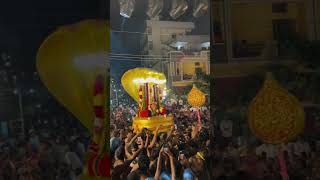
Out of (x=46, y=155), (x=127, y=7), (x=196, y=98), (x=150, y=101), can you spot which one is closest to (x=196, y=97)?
(x=196, y=98)

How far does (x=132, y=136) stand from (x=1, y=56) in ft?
2.77

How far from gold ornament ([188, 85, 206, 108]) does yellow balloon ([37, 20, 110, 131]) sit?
50 centimetres

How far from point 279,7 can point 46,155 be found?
1576 millimetres

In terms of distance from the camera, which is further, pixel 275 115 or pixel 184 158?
pixel 275 115

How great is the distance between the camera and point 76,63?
256 centimetres

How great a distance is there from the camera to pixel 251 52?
258 cm

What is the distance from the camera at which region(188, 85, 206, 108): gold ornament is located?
2471 millimetres

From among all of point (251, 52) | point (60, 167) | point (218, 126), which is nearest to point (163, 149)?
point (218, 126)

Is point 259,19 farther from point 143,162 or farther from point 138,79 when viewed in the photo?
point 143,162

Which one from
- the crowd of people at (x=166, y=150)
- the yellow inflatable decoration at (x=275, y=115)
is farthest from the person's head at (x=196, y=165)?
the yellow inflatable decoration at (x=275, y=115)

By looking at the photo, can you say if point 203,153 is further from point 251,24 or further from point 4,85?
point 4,85

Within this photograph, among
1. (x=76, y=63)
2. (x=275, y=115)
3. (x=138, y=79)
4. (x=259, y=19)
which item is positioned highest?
(x=259, y=19)

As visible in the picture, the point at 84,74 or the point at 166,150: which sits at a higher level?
the point at 84,74

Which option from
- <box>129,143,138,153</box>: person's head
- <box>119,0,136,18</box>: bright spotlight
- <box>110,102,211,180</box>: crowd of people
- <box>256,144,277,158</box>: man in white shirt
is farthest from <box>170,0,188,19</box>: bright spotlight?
<box>256,144,277,158</box>: man in white shirt
